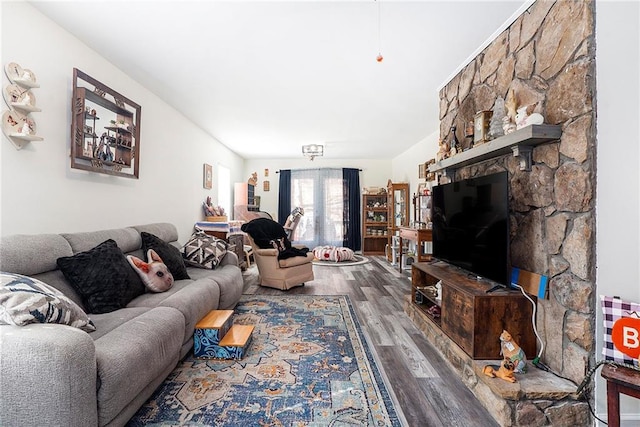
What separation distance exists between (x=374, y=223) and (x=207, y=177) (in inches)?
157

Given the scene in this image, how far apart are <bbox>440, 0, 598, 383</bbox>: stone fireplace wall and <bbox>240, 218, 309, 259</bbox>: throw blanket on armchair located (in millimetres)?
2816

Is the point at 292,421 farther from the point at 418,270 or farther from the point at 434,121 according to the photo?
the point at 434,121

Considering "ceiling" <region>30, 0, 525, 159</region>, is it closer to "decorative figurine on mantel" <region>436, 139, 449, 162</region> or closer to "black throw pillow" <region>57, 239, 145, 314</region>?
"decorative figurine on mantel" <region>436, 139, 449, 162</region>

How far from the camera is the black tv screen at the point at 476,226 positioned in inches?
74.7

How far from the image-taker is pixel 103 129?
2.63 metres

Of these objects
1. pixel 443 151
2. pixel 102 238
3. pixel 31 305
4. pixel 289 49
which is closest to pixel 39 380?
pixel 31 305

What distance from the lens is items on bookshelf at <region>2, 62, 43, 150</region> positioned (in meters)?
1.85

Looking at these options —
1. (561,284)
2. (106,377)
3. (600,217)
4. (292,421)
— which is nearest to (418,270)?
(561,284)

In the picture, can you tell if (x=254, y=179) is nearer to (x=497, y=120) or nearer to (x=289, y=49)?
(x=289, y=49)

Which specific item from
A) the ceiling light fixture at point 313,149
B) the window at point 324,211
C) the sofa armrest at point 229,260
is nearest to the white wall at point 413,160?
the window at point 324,211

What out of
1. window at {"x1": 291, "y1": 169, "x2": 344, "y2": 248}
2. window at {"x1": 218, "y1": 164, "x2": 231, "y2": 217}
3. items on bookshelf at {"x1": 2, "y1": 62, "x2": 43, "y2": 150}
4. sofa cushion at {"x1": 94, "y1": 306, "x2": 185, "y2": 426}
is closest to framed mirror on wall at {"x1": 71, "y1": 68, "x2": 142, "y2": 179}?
items on bookshelf at {"x1": 2, "y1": 62, "x2": 43, "y2": 150}

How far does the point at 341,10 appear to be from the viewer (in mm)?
1976

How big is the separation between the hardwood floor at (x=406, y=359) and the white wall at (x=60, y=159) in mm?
1881

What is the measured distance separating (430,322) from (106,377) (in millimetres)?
2264
